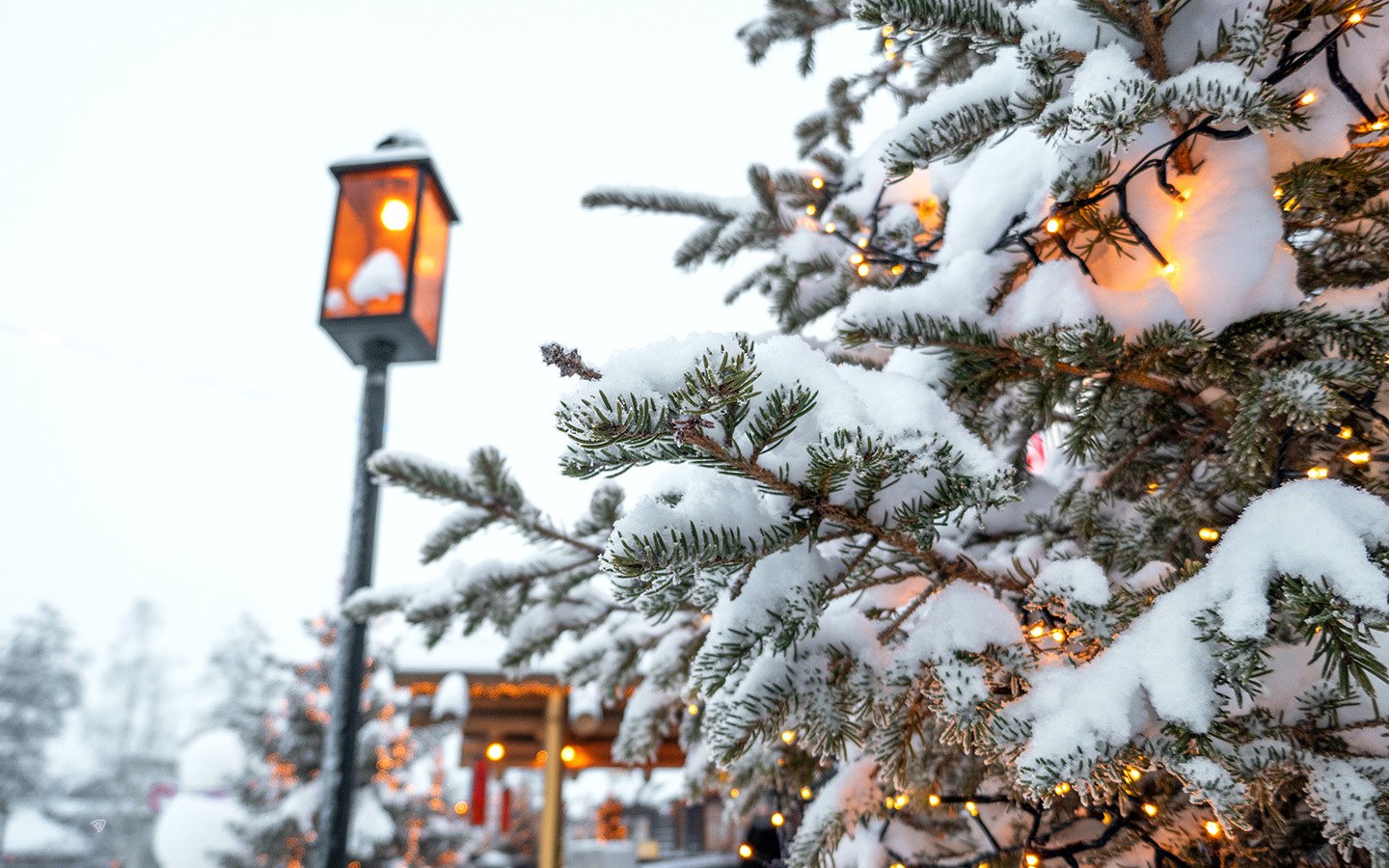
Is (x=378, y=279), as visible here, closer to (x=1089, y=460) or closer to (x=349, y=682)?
(x=349, y=682)

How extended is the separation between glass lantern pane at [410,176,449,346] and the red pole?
916 cm

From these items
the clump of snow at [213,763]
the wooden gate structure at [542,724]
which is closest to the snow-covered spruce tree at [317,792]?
the clump of snow at [213,763]

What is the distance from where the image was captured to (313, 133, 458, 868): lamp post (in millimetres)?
2654

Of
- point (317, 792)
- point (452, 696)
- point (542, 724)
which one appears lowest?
point (317, 792)

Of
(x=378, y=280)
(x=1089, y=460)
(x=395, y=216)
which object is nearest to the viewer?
(x=1089, y=460)

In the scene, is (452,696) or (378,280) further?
(452,696)

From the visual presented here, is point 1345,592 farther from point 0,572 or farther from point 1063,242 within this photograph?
point 0,572

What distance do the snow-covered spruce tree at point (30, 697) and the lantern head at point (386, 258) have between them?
34.7 meters

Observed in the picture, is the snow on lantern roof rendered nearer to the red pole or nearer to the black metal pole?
the black metal pole

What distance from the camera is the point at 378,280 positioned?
304 centimetres

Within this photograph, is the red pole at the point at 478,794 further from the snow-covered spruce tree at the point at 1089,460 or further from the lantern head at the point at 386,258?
the snow-covered spruce tree at the point at 1089,460

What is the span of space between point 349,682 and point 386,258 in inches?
64.4

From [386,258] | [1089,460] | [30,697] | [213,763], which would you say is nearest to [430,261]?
[386,258]

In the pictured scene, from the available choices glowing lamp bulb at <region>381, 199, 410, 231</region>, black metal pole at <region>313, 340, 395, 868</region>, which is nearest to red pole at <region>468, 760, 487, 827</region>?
black metal pole at <region>313, 340, 395, 868</region>
